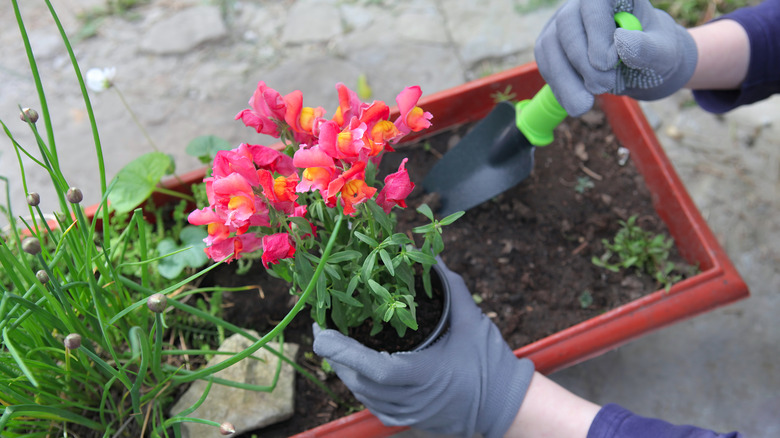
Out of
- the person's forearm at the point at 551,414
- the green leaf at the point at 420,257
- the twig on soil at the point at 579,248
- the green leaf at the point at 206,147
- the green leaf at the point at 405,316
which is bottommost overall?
the person's forearm at the point at 551,414

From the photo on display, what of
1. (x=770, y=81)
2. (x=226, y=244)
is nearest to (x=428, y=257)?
(x=226, y=244)

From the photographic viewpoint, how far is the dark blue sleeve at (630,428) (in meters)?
0.97

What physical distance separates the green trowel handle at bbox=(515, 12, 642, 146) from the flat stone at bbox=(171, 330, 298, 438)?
703 millimetres

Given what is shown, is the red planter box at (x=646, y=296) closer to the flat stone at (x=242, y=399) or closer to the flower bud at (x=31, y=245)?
the flat stone at (x=242, y=399)

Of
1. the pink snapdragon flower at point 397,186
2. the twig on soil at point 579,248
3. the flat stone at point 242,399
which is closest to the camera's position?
the pink snapdragon flower at point 397,186

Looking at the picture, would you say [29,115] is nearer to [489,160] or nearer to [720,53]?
[489,160]

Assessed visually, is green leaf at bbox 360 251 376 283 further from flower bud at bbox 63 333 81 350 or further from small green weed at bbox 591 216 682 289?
small green weed at bbox 591 216 682 289

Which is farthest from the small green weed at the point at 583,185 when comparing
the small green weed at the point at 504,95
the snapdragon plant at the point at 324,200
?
the snapdragon plant at the point at 324,200

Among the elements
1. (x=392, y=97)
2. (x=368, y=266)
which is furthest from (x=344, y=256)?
(x=392, y=97)

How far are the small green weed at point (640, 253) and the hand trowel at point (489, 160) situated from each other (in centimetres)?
27

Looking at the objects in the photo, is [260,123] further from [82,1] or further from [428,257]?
[82,1]

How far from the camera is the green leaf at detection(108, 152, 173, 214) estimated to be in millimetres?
1190

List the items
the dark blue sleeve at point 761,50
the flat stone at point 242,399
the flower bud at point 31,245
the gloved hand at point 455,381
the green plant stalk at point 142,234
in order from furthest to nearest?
1. the dark blue sleeve at point 761,50
2. the flat stone at point 242,399
3. the gloved hand at point 455,381
4. the green plant stalk at point 142,234
5. the flower bud at point 31,245

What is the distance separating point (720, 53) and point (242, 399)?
4.02 ft
